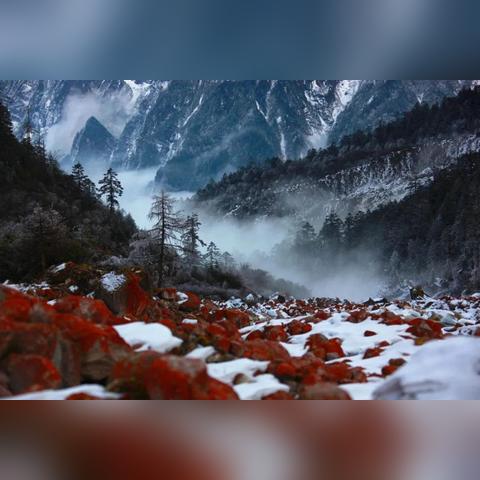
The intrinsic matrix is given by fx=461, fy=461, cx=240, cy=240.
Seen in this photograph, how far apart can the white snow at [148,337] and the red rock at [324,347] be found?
0.78m

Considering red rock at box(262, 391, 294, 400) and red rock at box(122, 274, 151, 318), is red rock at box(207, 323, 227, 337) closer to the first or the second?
red rock at box(262, 391, 294, 400)

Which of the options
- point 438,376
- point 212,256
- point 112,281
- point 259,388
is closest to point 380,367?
point 438,376

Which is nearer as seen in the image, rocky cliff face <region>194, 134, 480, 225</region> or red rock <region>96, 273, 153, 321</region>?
red rock <region>96, 273, 153, 321</region>

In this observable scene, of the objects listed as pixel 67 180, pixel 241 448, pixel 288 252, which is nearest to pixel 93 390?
pixel 241 448

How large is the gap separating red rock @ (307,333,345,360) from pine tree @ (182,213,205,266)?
4323mm

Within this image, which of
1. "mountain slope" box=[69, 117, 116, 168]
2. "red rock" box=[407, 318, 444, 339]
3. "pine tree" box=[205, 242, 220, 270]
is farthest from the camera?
"pine tree" box=[205, 242, 220, 270]

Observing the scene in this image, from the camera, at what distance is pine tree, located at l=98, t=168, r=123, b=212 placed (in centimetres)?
609

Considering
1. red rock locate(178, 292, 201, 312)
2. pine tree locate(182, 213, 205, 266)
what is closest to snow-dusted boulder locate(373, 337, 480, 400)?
red rock locate(178, 292, 201, 312)

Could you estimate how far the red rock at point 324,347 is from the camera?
2.45 m

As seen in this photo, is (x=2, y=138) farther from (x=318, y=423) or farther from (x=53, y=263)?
(x=318, y=423)

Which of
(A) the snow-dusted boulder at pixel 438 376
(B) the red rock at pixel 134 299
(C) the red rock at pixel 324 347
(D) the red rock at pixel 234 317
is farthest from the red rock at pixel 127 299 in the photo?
(A) the snow-dusted boulder at pixel 438 376

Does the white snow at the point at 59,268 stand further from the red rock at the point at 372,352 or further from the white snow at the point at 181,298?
the red rock at the point at 372,352

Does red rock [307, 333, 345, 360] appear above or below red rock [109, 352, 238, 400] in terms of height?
above
